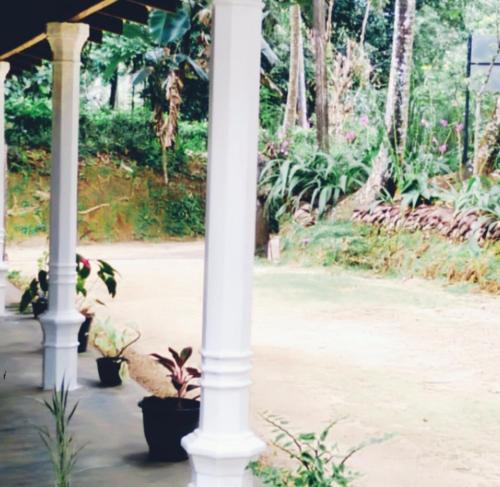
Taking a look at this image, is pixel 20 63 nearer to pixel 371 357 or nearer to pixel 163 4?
pixel 371 357

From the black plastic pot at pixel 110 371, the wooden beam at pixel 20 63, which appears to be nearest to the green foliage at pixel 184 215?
the wooden beam at pixel 20 63

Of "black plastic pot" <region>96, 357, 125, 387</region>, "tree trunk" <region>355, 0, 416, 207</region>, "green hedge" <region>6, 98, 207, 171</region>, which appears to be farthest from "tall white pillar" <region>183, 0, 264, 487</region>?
"green hedge" <region>6, 98, 207, 171</region>

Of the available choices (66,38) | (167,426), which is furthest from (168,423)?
(66,38)

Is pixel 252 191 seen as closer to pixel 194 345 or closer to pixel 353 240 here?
pixel 194 345

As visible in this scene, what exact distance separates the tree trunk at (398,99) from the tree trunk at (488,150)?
4.45ft

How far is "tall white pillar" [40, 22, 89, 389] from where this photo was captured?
5914mm

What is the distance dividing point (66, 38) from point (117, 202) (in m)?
17.2

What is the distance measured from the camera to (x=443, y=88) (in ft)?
72.0

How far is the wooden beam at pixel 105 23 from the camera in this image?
6281 mm

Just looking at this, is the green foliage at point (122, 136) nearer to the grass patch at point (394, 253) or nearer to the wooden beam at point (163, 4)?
the grass patch at point (394, 253)

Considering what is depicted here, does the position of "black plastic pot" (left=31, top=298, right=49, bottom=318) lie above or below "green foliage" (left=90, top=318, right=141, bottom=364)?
above

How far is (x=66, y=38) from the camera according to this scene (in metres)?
5.88

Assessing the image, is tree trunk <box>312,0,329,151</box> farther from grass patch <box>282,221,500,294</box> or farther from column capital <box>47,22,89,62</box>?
column capital <box>47,22,89,62</box>

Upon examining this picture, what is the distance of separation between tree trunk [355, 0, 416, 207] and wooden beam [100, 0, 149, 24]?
1103 centimetres
